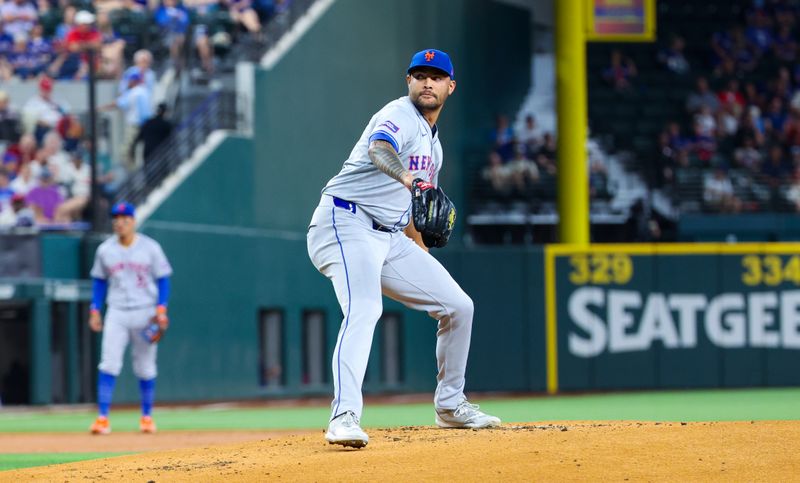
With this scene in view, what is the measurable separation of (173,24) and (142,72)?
5.04 ft

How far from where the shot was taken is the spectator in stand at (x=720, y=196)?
19469 mm

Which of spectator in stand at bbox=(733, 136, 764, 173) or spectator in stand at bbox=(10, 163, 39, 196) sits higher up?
spectator in stand at bbox=(733, 136, 764, 173)

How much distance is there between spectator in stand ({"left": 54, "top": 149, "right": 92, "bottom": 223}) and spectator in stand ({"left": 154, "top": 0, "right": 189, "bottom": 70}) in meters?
2.25

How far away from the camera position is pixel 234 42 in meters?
19.3

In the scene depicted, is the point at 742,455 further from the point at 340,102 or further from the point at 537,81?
the point at 537,81

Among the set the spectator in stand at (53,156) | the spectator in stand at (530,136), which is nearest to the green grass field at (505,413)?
the spectator in stand at (53,156)

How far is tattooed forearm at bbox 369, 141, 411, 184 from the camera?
6367 millimetres

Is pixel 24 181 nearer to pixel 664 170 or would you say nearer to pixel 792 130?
pixel 664 170

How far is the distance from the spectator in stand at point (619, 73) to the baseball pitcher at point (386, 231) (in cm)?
1641

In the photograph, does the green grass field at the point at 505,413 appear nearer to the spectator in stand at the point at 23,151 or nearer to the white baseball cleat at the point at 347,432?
the spectator in stand at the point at 23,151

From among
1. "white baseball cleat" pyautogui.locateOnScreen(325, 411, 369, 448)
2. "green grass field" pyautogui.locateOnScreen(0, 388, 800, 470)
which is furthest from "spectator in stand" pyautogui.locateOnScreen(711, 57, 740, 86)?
"white baseball cleat" pyautogui.locateOnScreen(325, 411, 369, 448)

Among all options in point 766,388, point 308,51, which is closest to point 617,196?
point 766,388

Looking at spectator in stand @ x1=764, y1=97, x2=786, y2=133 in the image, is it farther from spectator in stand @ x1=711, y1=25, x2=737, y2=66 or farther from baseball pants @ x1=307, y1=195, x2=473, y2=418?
baseball pants @ x1=307, y1=195, x2=473, y2=418

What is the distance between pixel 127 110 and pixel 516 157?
6130 mm
